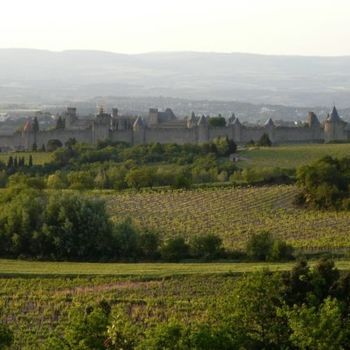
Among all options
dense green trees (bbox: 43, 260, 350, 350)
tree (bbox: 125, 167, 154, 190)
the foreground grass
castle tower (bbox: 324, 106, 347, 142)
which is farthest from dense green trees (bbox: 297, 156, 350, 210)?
castle tower (bbox: 324, 106, 347, 142)

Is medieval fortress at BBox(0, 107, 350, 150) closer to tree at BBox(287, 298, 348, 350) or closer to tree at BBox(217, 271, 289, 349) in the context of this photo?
tree at BBox(217, 271, 289, 349)

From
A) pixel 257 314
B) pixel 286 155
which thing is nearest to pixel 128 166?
pixel 286 155

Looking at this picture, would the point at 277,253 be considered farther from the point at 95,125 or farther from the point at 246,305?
the point at 95,125

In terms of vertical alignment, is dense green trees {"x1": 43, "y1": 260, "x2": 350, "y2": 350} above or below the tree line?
above

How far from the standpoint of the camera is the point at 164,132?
72.6 m

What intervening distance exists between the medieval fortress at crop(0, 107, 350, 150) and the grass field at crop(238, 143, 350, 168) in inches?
555

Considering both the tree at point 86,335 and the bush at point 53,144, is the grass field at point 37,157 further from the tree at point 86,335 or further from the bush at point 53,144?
the tree at point 86,335

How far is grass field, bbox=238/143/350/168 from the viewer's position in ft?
165

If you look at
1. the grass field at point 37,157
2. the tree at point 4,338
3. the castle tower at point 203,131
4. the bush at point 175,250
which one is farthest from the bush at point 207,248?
the castle tower at point 203,131

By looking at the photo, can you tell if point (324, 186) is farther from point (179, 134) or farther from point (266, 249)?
point (179, 134)

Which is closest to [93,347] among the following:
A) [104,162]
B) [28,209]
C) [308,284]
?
[308,284]

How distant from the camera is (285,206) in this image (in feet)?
113

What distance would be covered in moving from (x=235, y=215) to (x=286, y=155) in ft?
73.3

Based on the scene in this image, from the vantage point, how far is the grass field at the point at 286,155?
50.4 m
